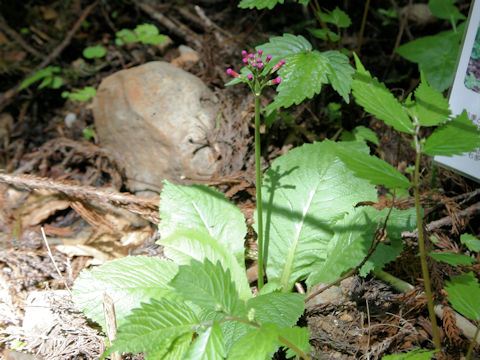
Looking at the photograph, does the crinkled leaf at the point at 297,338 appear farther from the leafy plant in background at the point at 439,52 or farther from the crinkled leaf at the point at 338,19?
the crinkled leaf at the point at 338,19

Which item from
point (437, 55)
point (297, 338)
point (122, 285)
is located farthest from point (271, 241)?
point (437, 55)

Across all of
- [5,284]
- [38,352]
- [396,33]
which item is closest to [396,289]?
[38,352]

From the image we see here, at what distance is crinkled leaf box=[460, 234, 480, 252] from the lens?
6.47 feet

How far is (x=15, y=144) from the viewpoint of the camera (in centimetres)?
321

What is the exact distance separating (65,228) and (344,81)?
6.83 ft

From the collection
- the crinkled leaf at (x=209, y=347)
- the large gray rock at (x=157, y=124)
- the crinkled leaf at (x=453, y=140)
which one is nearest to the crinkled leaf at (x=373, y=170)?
the crinkled leaf at (x=453, y=140)

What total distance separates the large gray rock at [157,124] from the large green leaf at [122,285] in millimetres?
938

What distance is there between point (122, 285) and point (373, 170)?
125cm

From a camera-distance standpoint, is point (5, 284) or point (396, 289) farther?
point (5, 284)

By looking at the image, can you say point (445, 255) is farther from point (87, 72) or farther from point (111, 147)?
point (87, 72)

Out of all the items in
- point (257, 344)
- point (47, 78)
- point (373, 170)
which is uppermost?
point (373, 170)

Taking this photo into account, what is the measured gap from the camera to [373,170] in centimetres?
126

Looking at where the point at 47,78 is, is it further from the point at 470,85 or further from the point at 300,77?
the point at 470,85

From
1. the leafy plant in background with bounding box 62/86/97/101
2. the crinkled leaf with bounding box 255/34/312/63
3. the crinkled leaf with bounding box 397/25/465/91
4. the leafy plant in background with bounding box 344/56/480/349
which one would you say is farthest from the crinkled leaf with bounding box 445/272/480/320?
the leafy plant in background with bounding box 62/86/97/101
